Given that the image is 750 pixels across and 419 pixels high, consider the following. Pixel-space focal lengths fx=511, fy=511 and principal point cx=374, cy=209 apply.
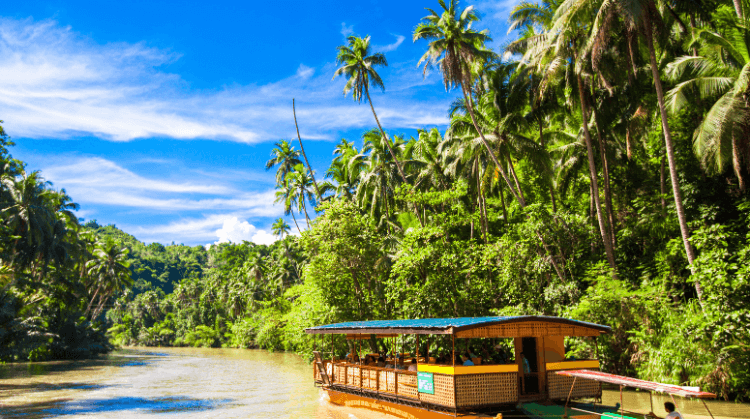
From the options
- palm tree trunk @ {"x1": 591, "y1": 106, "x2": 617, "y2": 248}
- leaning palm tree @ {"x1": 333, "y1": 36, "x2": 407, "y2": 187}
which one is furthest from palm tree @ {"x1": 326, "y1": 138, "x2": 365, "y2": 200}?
palm tree trunk @ {"x1": 591, "y1": 106, "x2": 617, "y2": 248}

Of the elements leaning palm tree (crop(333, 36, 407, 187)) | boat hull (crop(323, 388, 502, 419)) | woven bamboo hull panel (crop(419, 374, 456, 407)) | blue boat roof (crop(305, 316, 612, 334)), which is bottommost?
boat hull (crop(323, 388, 502, 419))

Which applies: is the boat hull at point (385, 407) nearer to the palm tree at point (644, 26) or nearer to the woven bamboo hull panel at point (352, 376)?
the woven bamboo hull panel at point (352, 376)

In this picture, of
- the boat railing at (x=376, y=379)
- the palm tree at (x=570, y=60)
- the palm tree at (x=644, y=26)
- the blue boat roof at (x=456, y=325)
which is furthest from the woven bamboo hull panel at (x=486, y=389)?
the palm tree at (x=570, y=60)

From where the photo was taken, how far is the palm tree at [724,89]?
51.1ft

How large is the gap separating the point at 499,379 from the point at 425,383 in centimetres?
183

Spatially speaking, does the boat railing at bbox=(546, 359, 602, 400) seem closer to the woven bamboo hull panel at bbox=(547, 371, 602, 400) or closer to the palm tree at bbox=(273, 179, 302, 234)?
the woven bamboo hull panel at bbox=(547, 371, 602, 400)

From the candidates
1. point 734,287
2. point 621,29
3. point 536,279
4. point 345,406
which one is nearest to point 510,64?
point 621,29

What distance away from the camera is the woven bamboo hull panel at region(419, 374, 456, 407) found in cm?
1141

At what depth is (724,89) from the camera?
56.7 ft

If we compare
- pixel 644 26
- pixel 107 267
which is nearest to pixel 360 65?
pixel 644 26

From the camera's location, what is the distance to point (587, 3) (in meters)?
18.6

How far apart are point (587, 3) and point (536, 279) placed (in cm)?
1208

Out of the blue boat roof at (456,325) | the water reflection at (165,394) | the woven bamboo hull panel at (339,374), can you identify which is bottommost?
the water reflection at (165,394)

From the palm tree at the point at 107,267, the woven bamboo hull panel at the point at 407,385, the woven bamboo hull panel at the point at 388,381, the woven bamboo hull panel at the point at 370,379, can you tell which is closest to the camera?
the woven bamboo hull panel at the point at 407,385
